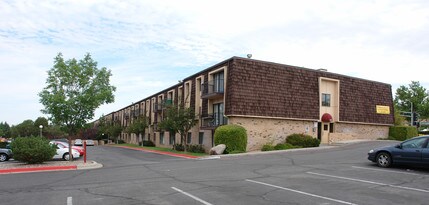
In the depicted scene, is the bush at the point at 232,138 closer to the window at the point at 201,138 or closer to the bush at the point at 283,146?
the bush at the point at 283,146

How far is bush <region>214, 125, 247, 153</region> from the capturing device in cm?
2612

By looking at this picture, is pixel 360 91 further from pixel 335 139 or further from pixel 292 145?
pixel 292 145

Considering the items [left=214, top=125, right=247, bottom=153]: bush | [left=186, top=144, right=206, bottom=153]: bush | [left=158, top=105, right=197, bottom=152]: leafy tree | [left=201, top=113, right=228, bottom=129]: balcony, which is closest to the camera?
Result: [left=214, top=125, right=247, bottom=153]: bush

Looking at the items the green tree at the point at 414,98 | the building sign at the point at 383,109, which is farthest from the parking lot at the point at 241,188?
the green tree at the point at 414,98

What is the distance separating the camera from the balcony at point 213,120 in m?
29.9

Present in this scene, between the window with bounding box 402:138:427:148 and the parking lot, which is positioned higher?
the window with bounding box 402:138:427:148

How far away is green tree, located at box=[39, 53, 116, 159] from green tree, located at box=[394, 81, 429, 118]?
181 feet

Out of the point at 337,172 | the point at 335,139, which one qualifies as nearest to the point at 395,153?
the point at 337,172

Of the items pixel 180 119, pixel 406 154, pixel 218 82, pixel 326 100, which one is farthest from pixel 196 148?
pixel 406 154

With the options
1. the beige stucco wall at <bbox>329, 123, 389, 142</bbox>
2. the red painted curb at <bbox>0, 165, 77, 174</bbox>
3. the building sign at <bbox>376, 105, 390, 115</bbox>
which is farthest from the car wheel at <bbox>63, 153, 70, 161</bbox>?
the building sign at <bbox>376, 105, 390, 115</bbox>

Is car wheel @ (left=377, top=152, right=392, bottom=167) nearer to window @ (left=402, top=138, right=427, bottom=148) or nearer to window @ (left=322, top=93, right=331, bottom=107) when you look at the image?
window @ (left=402, top=138, right=427, bottom=148)

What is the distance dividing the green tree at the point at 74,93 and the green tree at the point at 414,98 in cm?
5519

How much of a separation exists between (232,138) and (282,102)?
21.1 ft

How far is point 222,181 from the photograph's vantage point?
12.0m
